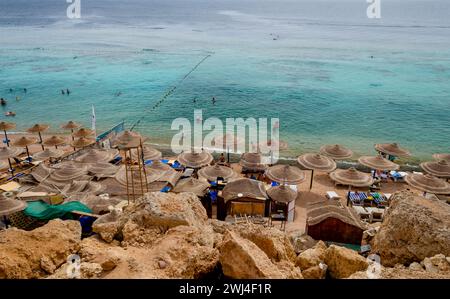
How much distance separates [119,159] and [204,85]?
1266 inches

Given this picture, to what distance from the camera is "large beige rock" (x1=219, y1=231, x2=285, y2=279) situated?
5262 mm

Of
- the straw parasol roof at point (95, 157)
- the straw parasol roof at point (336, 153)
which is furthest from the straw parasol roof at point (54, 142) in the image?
the straw parasol roof at point (336, 153)

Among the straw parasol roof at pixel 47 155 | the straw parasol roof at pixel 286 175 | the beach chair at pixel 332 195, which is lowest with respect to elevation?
the beach chair at pixel 332 195

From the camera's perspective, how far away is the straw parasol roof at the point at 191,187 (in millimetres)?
16062

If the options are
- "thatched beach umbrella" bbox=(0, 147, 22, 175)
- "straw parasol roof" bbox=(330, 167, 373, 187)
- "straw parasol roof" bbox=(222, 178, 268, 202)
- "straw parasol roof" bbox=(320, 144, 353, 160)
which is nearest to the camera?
"straw parasol roof" bbox=(222, 178, 268, 202)

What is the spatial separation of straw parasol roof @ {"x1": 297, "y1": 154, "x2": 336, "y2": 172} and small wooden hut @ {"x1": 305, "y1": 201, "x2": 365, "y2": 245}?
210 inches

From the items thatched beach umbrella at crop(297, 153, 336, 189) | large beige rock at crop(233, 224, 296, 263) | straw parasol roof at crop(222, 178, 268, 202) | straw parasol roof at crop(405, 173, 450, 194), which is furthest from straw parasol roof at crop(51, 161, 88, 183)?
straw parasol roof at crop(405, 173, 450, 194)

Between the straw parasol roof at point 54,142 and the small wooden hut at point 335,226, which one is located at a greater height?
the straw parasol roof at point 54,142

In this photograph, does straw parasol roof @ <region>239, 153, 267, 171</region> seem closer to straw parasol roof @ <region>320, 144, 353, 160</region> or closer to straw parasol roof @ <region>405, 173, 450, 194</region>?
straw parasol roof @ <region>320, 144, 353, 160</region>

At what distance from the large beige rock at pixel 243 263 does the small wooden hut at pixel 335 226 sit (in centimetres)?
796

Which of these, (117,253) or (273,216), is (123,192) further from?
(117,253)

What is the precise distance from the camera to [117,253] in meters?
5.80

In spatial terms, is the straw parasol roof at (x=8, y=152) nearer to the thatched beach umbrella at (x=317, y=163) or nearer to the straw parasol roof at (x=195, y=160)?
the straw parasol roof at (x=195, y=160)

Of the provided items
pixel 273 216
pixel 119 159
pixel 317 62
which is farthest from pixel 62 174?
pixel 317 62
